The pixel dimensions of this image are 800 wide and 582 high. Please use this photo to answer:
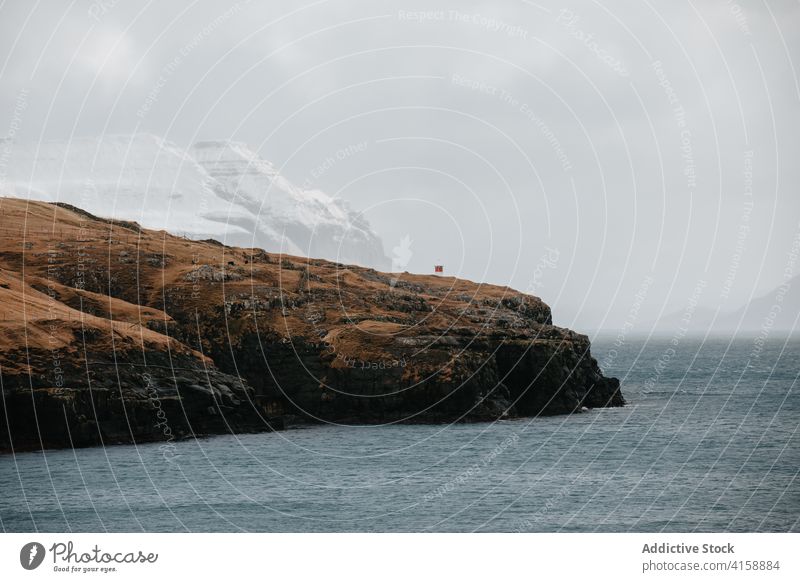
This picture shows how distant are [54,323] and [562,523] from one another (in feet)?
218

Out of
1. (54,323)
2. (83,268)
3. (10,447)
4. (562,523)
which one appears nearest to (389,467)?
(562,523)

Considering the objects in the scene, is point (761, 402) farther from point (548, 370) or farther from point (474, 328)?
point (474, 328)

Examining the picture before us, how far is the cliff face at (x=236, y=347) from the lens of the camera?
101750mm

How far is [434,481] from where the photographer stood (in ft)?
279

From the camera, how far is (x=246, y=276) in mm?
149500

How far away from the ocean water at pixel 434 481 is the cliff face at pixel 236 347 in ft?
17.3
